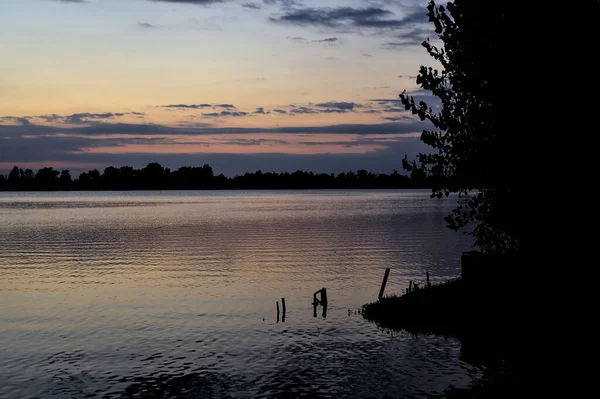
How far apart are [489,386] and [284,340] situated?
13.6 meters

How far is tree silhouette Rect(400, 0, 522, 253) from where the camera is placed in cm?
2434

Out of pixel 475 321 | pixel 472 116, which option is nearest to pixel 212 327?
pixel 475 321

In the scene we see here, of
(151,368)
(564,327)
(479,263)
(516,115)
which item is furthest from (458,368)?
(151,368)

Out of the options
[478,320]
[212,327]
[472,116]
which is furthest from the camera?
[212,327]

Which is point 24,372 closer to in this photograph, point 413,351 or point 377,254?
point 413,351

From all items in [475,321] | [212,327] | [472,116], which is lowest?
[212,327]

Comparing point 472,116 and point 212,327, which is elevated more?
point 472,116

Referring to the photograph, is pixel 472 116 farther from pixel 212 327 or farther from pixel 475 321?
pixel 212 327

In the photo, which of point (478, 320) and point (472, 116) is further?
point (478, 320)

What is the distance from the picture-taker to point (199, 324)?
41250 millimetres

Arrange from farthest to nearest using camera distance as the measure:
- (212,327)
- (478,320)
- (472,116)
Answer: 1. (212,327)
2. (478,320)
3. (472,116)

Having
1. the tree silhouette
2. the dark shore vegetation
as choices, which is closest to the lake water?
the dark shore vegetation

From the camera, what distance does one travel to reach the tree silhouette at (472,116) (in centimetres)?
2434

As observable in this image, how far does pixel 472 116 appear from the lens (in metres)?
25.2
